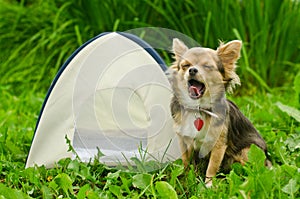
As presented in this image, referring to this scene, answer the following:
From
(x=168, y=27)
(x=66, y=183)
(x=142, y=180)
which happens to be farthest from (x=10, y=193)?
(x=168, y=27)

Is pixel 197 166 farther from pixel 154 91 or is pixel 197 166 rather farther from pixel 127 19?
pixel 127 19

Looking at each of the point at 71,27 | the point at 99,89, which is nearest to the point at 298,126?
the point at 99,89

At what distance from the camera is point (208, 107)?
8.63 feet

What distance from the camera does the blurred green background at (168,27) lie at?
5148 mm

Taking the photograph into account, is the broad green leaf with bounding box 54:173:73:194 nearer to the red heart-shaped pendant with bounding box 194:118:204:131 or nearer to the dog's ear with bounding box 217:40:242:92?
the red heart-shaped pendant with bounding box 194:118:204:131

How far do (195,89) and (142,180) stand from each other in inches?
17.8

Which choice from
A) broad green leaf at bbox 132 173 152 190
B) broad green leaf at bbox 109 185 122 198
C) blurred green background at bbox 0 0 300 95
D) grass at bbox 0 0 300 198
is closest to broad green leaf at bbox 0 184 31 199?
broad green leaf at bbox 109 185 122 198

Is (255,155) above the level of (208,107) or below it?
below

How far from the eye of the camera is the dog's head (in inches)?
99.4

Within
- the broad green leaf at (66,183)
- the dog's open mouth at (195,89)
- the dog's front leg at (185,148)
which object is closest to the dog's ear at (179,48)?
the dog's open mouth at (195,89)

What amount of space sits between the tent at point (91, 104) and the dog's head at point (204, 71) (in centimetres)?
24

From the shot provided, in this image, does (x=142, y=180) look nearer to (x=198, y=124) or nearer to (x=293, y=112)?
(x=198, y=124)

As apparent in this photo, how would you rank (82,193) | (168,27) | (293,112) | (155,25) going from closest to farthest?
(82,193) → (293,112) → (168,27) → (155,25)

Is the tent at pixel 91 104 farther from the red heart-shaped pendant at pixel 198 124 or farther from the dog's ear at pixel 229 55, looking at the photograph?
the dog's ear at pixel 229 55
